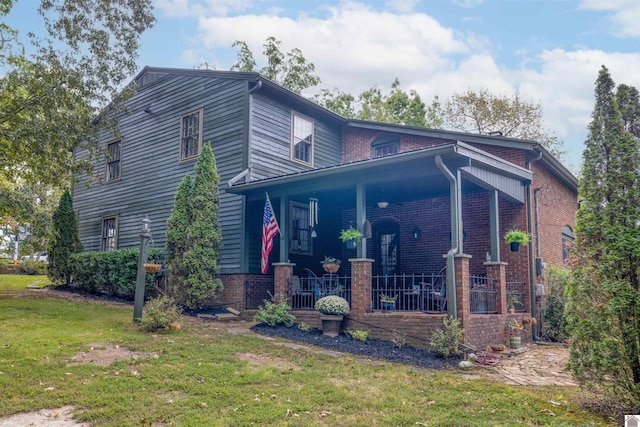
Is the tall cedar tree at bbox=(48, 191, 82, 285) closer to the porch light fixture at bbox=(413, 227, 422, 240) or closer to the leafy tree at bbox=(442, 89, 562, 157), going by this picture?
the porch light fixture at bbox=(413, 227, 422, 240)

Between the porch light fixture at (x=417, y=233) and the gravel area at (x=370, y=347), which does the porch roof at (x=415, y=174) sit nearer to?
the porch light fixture at (x=417, y=233)

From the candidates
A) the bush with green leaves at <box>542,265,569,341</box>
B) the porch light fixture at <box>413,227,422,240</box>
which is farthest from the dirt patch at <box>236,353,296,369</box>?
the porch light fixture at <box>413,227,422,240</box>

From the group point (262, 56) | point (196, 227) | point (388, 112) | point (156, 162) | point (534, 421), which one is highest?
point (262, 56)

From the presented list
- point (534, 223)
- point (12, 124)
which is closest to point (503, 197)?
point (534, 223)

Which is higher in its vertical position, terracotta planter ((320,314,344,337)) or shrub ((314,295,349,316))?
shrub ((314,295,349,316))

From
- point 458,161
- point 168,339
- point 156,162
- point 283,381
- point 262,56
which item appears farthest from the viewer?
point 262,56

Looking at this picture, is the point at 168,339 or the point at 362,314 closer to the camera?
the point at 168,339

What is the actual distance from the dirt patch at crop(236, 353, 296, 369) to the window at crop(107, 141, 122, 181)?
1168 centimetres

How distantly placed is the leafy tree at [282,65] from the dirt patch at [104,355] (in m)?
24.0

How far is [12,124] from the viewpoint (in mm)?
11641

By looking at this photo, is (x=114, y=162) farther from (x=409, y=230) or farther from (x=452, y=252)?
(x=452, y=252)

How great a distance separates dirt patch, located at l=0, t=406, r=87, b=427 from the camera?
4525 millimetres

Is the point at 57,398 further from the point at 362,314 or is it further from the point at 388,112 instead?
the point at 388,112

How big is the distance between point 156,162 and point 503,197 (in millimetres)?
10146
